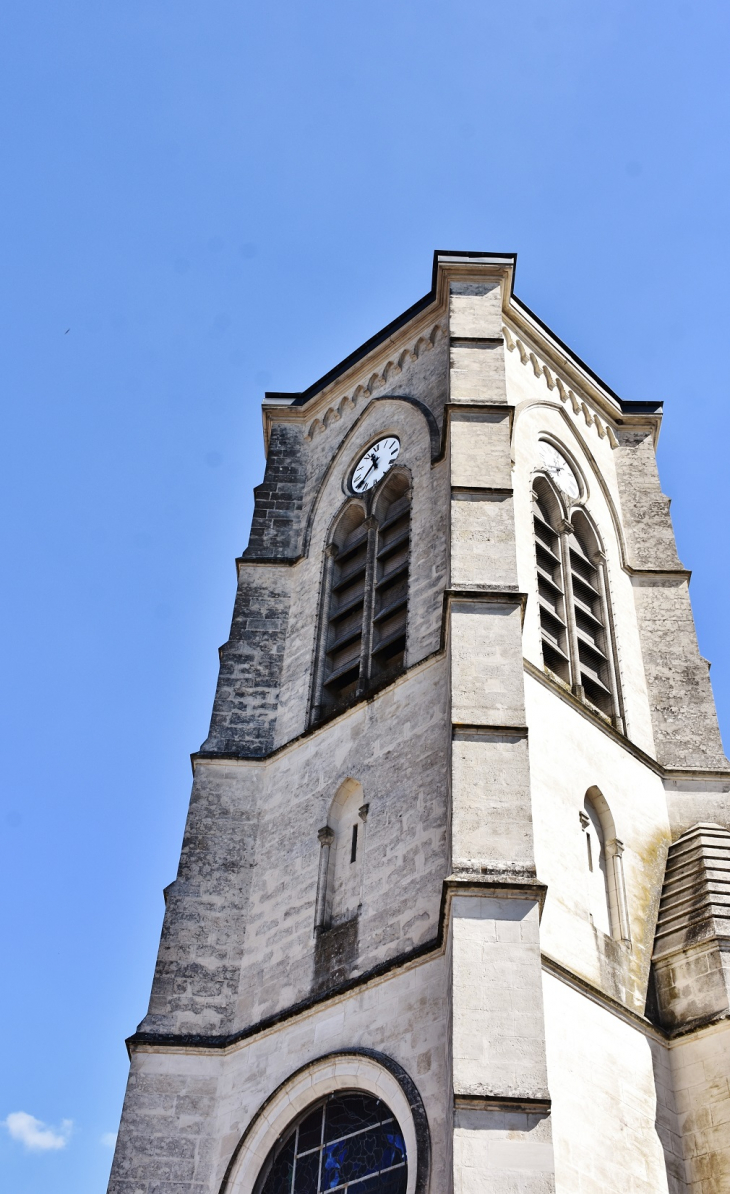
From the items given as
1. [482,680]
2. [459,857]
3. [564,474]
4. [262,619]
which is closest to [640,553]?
[564,474]

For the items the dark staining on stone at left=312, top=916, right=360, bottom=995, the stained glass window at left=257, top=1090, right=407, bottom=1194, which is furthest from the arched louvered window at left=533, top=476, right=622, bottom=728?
the stained glass window at left=257, top=1090, right=407, bottom=1194

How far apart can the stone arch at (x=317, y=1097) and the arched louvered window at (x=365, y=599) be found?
14.4ft

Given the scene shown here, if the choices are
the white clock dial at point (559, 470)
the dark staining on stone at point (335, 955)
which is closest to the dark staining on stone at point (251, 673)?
the dark staining on stone at point (335, 955)

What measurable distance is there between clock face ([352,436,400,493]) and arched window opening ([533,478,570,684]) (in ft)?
6.71

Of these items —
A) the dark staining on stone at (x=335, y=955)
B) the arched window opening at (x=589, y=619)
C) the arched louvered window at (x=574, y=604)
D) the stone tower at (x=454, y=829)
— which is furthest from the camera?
the arched window opening at (x=589, y=619)

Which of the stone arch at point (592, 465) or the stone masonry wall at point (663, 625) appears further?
the stone arch at point (592, 465)

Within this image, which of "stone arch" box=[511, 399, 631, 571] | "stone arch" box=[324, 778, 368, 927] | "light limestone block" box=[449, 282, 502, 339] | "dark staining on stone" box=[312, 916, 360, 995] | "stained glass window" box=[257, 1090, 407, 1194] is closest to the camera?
"stained glass window" box=[257, 1090, 407, 1194]

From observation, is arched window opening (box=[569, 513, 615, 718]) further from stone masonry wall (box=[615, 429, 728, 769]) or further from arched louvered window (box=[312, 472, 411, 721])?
arched louvered window (box=[312, 472, 411, 721])

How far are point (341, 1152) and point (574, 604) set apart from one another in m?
7.53

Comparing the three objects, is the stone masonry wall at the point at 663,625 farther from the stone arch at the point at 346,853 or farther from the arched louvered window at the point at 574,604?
the stone arch at the point at 346,853

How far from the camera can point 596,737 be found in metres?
15.5

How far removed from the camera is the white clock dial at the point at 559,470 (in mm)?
19109

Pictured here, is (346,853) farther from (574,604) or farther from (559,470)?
(559,470)

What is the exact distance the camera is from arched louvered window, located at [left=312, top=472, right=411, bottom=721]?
16.7m
